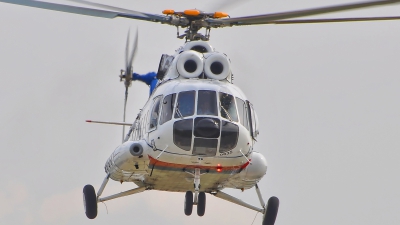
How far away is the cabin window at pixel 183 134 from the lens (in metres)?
18.2

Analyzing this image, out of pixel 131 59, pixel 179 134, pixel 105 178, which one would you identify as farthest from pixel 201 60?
pixel 131 59

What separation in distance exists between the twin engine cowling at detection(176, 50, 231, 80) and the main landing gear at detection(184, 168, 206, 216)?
2.21m

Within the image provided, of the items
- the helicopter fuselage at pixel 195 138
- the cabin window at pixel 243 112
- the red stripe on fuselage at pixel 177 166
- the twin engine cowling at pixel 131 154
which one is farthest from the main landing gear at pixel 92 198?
the cabin window at pixel 243 112

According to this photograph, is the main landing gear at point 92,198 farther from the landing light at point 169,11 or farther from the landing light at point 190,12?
the landing light at point 190,12

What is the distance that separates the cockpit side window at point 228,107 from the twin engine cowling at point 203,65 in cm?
96

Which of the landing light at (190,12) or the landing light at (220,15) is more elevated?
the landing light at (190,12)

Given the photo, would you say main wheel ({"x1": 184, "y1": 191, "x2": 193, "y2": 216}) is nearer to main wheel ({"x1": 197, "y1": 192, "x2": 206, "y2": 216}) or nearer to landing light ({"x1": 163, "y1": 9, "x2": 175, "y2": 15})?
main wheel ({"x1": 197, "y1": 192, "x2": 206, "y2": 216})

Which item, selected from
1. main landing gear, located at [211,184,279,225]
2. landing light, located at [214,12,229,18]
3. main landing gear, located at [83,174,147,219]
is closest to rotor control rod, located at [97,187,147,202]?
main landing gear, located at [83,174,147,219]

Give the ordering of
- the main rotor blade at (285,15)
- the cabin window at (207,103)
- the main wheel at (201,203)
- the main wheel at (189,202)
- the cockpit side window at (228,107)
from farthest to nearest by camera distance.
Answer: the main wheel at (201,203), the main wheel at (189,202), the cockpit side window at (228,107), the cabin window at (207,103), the main rotor blade at (285,15)

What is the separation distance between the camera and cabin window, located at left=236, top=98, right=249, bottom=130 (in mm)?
18938

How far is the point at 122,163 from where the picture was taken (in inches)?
774

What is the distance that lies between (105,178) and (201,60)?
151 inches

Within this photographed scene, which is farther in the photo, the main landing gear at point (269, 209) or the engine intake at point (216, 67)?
the main landing gear at point (269, 209)

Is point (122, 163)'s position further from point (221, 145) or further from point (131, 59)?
point (131, 59)
